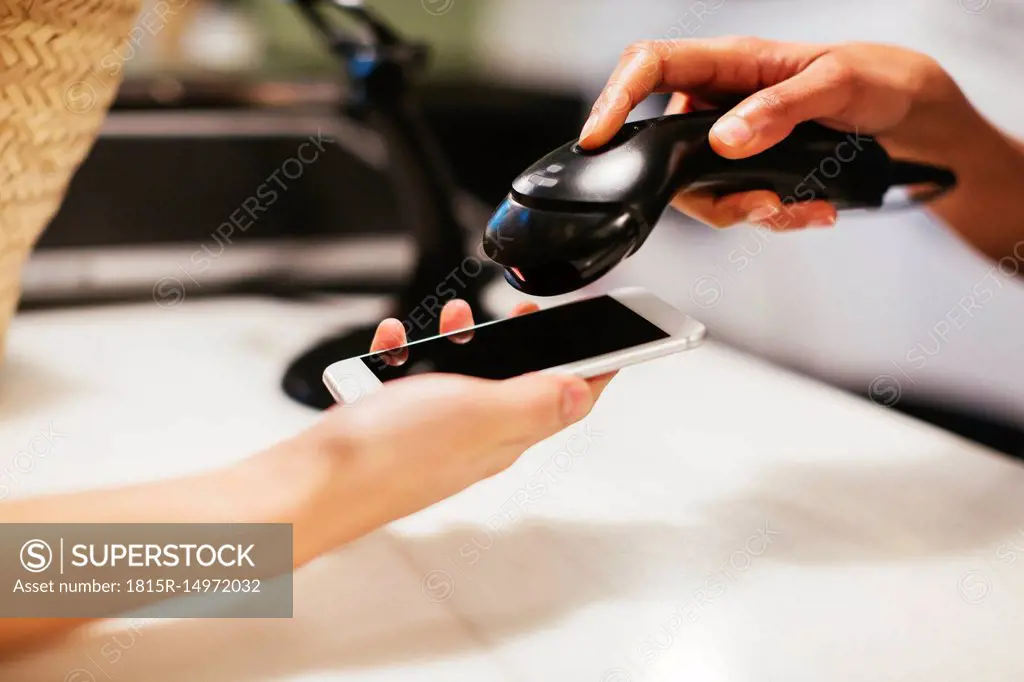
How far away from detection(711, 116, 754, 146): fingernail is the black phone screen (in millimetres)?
100

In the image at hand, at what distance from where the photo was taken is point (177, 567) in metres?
0.35

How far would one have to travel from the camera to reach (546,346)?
416 millimetres

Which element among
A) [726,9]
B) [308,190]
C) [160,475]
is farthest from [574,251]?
[308,190]

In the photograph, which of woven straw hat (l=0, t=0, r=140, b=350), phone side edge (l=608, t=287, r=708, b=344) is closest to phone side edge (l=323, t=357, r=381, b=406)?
phone side edge (l=608, t=287, r=708, b=344)

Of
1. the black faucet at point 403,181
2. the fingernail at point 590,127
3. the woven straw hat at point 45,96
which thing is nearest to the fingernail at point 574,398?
the fingernail at point 590,127

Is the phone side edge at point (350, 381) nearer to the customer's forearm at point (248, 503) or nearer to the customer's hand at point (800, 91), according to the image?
the customer's forearm at point (248, 503)

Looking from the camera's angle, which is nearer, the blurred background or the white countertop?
the white countertop

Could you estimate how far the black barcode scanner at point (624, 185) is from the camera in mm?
337

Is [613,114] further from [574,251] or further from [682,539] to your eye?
[682,539]

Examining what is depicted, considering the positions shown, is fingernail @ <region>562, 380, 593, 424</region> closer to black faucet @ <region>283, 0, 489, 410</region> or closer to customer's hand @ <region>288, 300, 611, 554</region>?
customer's hand @ <region>288, 300, 611, 554</region>

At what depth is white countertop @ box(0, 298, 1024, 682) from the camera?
1.12ft

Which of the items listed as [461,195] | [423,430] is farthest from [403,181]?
[423,430]

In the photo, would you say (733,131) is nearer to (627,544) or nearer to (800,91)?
(800,91)

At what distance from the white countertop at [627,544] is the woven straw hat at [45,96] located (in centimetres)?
13
